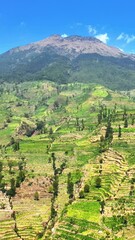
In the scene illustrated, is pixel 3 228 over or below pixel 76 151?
below

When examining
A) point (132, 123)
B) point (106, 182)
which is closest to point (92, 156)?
point (106, 182)

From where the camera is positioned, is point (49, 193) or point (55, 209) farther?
point (49, 193)

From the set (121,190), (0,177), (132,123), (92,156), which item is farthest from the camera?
(132,123)

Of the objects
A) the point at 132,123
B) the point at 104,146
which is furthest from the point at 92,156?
the point at 132,123

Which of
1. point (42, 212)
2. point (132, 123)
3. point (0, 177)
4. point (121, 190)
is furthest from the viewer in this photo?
point (132, 123)

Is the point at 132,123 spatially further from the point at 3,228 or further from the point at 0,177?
the point at 3,228

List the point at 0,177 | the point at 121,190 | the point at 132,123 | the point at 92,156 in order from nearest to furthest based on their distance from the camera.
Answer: the point at 121,190 → the point at 0,177 → the point at 92,156 → the point at 132,123

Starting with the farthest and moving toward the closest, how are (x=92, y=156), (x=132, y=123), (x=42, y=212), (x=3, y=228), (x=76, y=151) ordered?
(x=132, y=123) < (x=76, y=151) < (x=92, y=156) < (x=42, y=212) < (x=3, y=228)

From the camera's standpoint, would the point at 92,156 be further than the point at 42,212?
Yes

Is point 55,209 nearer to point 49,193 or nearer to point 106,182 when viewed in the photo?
point 49,193
